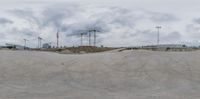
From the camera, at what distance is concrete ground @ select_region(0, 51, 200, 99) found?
17359mm

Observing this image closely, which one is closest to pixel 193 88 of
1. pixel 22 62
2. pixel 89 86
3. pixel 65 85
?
pixel 89 86

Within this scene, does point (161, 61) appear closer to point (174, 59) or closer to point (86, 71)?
point (174, 59)

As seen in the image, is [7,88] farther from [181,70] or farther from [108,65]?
[181,70]

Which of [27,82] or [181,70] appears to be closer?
[27,82]

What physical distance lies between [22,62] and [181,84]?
9625 millimetres

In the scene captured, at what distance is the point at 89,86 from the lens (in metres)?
19.2

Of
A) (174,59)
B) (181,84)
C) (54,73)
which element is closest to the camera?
(181,84)

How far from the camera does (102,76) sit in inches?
800

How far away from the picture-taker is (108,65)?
21.6 metres

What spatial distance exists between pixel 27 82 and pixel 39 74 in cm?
112

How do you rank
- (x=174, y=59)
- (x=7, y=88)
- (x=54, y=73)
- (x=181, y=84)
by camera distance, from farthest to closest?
(x=174, y=59), (x=54, y=73), (x=181, y=84), (x=7, y=88)

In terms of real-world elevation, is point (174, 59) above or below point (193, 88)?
above

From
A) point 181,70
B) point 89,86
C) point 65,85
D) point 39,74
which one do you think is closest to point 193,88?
point 181,70

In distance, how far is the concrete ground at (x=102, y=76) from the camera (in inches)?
683
